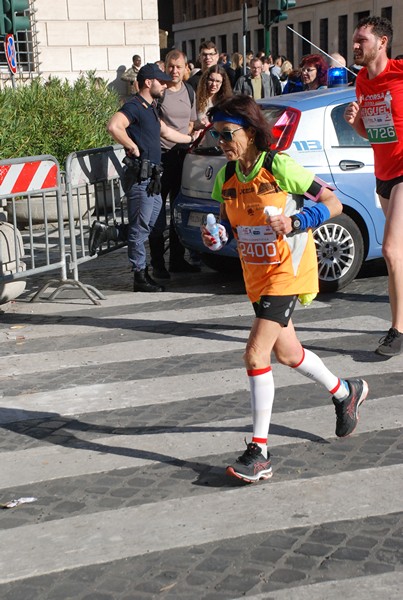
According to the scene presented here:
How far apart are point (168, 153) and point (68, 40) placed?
14771mm

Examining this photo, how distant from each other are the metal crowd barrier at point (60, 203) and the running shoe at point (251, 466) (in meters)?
4.09

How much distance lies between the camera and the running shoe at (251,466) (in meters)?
4.81

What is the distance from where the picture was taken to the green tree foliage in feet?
42.5

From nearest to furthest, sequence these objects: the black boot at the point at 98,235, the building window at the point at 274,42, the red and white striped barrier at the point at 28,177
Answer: the red and white striped barrier at the point at 28,177, the black boot at the point at 98,235, the building window at the point at 274,42

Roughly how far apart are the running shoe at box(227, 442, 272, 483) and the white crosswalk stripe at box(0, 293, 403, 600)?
0.05 meters

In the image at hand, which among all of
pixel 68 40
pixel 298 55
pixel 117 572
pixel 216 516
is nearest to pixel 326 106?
pixel 216 516

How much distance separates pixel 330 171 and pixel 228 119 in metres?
4.06

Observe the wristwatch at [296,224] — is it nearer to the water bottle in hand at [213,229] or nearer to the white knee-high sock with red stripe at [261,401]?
the water bottle in hand at [213,229]

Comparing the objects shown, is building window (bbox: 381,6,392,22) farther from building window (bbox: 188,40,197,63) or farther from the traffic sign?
the traffic sign

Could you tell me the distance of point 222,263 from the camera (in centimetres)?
986

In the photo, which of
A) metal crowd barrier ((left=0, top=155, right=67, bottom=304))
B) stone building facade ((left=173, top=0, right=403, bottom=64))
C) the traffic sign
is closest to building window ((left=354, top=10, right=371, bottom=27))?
stone building facade ((left=173, top=0, right=403, bottom=64))

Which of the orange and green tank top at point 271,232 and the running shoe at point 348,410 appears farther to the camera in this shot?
the running shoe at point 348,410

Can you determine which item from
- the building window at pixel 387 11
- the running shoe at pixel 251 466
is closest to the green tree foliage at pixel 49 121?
the running shoe at pixel 251 466

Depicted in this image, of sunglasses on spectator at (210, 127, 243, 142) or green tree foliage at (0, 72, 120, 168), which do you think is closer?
sunglasses on spectator at (210, 127, 243, 142)
